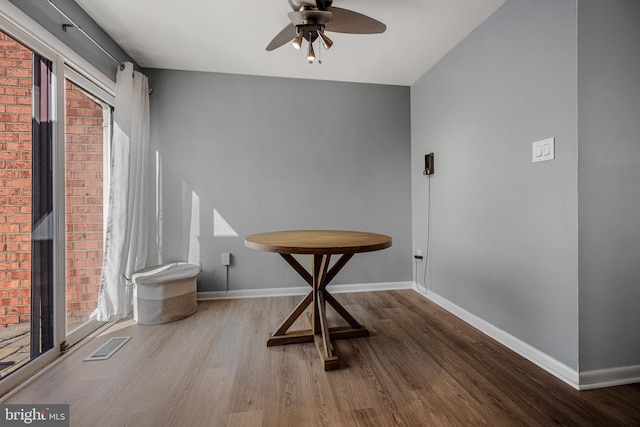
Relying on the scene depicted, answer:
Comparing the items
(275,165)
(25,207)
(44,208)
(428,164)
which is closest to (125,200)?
(44,208)

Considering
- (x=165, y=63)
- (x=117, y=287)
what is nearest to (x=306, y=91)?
(x=165, y=63)

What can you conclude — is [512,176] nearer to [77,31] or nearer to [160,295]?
[160,295]

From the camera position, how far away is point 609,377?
1.48 m

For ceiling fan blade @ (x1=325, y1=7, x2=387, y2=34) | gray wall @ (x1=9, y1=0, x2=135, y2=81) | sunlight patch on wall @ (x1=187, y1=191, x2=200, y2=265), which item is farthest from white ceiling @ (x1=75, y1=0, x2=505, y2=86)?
sunlight patch on wall @ (x1=187, y1=191, x2=200, y2=265)

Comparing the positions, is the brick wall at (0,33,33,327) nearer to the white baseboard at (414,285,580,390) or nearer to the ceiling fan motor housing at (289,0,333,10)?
the ceiling fan motor housing at (289,0,333,10)

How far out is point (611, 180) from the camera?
1.47 meters

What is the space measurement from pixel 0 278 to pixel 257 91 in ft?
8.07

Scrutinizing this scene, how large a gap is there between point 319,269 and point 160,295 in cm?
137

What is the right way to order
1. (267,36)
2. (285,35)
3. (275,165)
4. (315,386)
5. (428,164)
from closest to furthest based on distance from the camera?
1. (315,386)
2. (285,35)
3. (267,36)
4. (428,164)
5. (275,165)

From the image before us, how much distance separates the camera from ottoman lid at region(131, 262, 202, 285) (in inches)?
86.8

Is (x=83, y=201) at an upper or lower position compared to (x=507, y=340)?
upper

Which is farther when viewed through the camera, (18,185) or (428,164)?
(428,164)

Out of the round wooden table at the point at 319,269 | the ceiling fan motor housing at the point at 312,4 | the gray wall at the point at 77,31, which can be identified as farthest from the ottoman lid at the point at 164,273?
the ceiling fan motor housing at the point at 312,4

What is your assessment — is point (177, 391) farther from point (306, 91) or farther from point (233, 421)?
point (306, 91)
